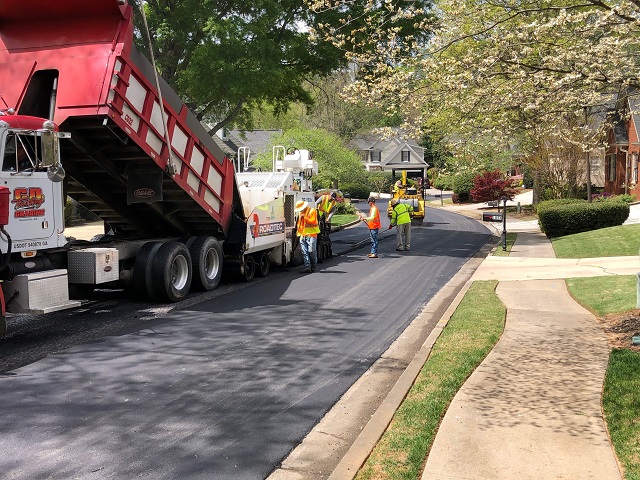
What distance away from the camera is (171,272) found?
11344 millimetres

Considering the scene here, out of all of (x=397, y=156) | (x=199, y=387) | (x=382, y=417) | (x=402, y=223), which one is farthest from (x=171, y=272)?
(x=397, y=156)

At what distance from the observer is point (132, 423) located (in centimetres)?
561

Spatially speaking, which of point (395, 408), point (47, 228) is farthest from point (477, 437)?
point (47, 228)

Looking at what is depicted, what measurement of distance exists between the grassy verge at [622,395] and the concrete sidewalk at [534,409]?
8 centimetres

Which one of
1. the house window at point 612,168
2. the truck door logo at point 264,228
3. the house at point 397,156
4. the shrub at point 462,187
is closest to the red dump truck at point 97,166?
the truck door logo at point 264,228

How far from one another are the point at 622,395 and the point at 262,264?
31.9 feet

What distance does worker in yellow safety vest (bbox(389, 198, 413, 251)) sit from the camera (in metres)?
19.8

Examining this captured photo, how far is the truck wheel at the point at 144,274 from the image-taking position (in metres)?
11.1

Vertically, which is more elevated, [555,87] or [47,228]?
[555,87]

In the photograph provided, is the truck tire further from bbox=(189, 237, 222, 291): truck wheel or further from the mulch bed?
the mulch bed

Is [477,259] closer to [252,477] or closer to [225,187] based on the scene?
→ [225,187]

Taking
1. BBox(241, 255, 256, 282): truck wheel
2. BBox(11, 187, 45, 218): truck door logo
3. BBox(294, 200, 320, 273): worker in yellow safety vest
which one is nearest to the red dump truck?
BBox(11, 187, 45, 218): truck door logo

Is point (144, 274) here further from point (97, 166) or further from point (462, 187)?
point (462, 187)

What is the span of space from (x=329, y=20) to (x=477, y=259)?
8.47 m
